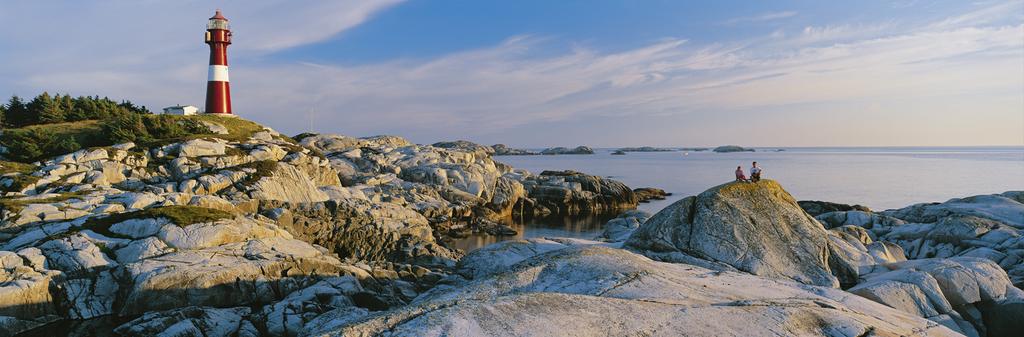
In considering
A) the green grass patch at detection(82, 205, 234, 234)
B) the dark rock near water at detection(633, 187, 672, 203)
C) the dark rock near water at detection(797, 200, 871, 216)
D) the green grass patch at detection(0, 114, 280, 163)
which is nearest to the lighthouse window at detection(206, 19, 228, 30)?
the green grass patch at detection(0, 114, 280, 163)

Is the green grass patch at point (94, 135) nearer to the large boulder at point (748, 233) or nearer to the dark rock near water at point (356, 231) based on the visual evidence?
the dark rock near water at point (356, 231)

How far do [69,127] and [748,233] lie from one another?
53555mm

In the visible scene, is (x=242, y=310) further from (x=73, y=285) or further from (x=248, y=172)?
(x=248, y=172)

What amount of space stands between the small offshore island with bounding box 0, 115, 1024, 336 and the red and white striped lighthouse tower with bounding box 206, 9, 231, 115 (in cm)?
2223

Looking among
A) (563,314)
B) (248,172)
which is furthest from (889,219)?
(248,172)

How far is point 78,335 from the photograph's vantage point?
17453 mm

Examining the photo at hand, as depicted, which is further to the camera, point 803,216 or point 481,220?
point 481,220

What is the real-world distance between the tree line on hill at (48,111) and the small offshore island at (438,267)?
15.7 metres

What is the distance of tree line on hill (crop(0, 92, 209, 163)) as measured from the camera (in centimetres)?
3953

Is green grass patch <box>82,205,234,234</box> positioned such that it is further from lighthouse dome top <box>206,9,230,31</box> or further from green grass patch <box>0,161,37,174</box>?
lighthouse dome top <box>206,9,230,31</box>

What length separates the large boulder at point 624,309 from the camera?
995 cm

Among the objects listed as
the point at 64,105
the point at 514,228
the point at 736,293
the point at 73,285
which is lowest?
the point at 514,228

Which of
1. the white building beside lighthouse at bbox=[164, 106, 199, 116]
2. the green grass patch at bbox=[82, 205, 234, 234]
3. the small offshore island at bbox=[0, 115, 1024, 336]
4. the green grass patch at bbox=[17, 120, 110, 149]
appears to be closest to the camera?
the small offshore island at bbox=[0, 115, 1024, 336]

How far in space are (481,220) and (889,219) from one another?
1287 inches
